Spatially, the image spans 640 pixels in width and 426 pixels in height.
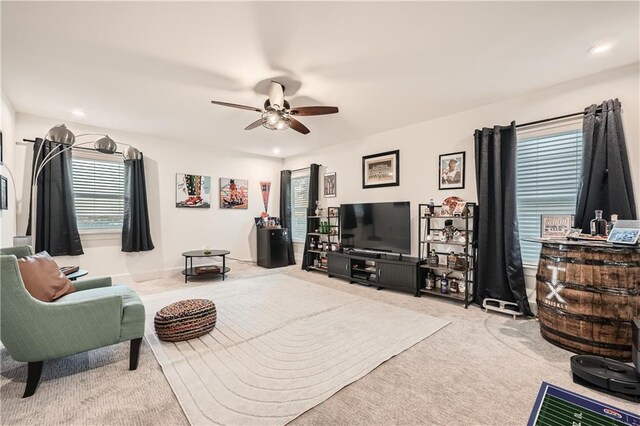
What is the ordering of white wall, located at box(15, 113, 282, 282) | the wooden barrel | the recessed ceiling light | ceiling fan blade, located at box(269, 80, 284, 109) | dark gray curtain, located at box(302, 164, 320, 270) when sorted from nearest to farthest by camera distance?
1. the wooden barrel
2. the recessed ceiling light
3. ceiling fan blade, located at box(269, 80, 284, 109)
4. white wall, located at box(15, 113, 282, 282)
5. dark gray curtain, located at box(302, 164, 320, 270)

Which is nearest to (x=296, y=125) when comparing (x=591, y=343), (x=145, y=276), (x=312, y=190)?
(x=312, y=190)

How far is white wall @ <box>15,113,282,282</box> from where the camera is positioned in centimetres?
408

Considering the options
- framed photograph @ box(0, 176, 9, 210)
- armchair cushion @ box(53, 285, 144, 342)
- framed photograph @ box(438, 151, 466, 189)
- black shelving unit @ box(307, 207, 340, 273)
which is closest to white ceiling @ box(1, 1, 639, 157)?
framed photograph @ box(438, 151, 466, 189)

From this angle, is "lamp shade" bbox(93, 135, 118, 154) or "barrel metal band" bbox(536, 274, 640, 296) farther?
"lamp shade" bbox(93, 135, 118, 154)

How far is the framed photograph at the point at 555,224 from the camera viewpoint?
9.72 ft

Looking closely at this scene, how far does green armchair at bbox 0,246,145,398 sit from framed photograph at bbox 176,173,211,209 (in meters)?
3.31

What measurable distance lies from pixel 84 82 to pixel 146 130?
1.66m

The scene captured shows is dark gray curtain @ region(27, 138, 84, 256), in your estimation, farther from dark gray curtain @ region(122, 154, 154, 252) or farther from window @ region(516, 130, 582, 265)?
window @ region(516, 130, 582, 265)

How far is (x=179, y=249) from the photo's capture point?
516cm

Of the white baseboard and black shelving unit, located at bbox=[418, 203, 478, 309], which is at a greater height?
black shelving unit, located at bbox=[418, 203, 478, 309]

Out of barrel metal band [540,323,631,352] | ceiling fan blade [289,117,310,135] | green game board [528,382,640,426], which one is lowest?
green game board [528,382,640,426]

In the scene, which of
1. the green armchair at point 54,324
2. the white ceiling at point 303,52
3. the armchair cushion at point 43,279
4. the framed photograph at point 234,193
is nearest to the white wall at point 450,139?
the white ceiling at point 303,52

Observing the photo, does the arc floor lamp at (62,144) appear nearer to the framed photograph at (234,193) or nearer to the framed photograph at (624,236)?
the framed photograph at (234,193)

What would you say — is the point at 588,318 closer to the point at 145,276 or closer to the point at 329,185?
the point at 329,185
